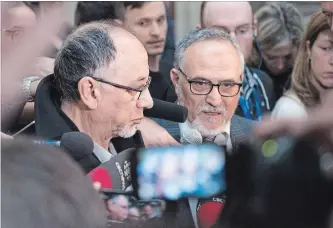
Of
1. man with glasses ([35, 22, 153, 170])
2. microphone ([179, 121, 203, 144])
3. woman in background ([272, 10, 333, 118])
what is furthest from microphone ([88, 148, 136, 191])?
woman in background ([272, 10, 333, 118])

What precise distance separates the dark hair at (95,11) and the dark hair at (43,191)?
217 centimetres

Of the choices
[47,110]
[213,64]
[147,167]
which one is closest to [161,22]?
[213,64]

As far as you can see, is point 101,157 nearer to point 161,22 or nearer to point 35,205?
point 35,205

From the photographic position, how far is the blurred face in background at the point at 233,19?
10.3 ft

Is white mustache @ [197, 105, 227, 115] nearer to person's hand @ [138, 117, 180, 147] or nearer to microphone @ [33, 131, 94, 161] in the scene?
person's hand @ [138, 117, 180, 147]

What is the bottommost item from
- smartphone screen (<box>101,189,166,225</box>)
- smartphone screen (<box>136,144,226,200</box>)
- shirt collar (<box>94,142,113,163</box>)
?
shirt collar (<box>94,142,113,163</box>)

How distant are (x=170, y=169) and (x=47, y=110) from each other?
3.50ft

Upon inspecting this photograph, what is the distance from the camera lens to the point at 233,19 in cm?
314

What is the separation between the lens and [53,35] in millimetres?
848

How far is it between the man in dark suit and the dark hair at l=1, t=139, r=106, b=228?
1.48 meters

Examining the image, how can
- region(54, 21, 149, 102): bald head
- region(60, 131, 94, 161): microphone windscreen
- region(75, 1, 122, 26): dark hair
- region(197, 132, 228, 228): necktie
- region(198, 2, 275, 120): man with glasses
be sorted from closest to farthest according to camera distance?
region(197, 132, 228, 228): necktie, region(60, 131, 94, 161): microphone windscreen, region(54, 21, 149, 102): bald head, region(75, 1, 122, 26): dark hair, region(198, 2, 275, 120): man with glasses

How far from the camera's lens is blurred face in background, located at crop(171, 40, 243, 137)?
243cm

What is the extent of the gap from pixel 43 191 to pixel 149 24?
2482 mm

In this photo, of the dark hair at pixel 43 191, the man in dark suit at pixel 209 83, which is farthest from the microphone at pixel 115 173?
the man in dark suit at pixel 209 83
